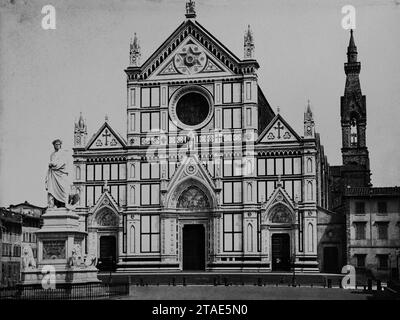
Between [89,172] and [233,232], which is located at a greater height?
Answer: [89,172]

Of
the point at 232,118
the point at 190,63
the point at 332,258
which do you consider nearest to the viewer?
the point at 332,258

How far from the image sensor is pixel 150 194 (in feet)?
196

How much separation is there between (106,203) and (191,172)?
24.1 ft

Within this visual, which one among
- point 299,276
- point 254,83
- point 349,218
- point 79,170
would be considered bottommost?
point 299,276

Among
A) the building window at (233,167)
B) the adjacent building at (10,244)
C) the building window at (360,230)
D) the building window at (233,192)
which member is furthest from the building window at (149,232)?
the building window at (360,230)

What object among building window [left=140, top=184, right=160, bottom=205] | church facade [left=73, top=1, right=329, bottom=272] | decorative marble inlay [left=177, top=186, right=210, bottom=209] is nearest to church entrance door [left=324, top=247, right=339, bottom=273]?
church facade [left=73, top=1, right=329, bottom=272]

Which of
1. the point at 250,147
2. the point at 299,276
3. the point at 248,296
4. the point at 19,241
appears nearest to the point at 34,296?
the point at 248,296

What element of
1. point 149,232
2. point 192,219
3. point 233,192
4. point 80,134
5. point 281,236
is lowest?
point 281,236

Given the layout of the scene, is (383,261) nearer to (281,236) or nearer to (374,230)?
(374,230)

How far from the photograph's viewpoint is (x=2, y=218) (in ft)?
198

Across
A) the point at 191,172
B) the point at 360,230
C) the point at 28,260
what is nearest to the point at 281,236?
the point at 360,230

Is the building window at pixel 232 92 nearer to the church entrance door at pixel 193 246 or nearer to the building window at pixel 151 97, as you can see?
the building window at pixel 151 97

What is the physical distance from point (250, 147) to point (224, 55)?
7719 mm

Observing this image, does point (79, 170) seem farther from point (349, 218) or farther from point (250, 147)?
point (349, 218)
